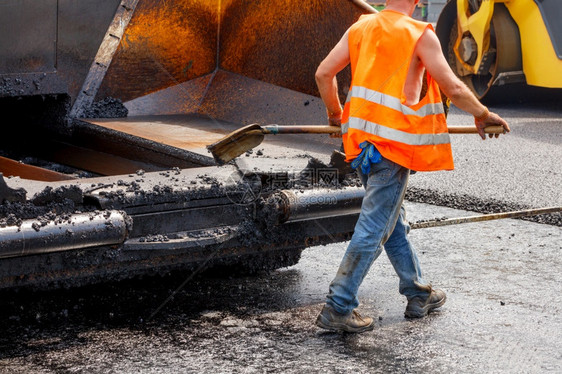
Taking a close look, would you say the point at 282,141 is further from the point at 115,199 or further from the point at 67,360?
the point at 67,360

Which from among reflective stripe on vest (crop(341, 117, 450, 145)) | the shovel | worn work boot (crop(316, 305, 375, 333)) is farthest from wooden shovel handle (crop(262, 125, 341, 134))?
worn work boot (crop(316, 305, 375, 333))

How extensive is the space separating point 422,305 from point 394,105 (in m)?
0.84

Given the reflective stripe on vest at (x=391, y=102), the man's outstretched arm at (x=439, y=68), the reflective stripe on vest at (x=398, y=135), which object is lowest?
the reflective stripe on vest at (x=398, y=135)

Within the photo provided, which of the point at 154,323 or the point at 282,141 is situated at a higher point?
the point at 282,141

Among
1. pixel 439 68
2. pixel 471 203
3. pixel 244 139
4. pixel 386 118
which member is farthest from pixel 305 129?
pixel 471 203

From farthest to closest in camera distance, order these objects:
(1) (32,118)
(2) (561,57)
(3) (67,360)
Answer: (2) (561,57) < (1) (32,118) < (3) (67,360)

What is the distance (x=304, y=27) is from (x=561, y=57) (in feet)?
15.3

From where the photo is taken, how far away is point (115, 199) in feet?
10.2

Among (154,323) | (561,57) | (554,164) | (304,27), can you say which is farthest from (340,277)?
(561,57)

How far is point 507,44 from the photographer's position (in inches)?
351

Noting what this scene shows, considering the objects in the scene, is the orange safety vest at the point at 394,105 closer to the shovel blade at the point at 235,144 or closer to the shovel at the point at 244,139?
the shovel at the point at 244,139

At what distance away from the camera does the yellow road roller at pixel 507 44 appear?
28.0ft

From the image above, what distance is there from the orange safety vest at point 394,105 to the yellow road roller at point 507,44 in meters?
5.69

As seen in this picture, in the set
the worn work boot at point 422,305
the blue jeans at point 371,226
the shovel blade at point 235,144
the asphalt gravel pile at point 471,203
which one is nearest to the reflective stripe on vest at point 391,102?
the blue jeans at point 371,226
